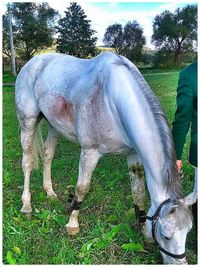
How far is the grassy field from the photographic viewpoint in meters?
3.55

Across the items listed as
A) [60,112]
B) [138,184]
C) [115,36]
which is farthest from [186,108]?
[115,36]

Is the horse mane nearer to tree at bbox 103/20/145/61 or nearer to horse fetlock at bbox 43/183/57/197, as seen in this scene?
horse fetlock at bbox 43/183/57/197

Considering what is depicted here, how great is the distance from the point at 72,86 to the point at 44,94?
0.49 meters

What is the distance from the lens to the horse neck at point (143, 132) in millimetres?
2955

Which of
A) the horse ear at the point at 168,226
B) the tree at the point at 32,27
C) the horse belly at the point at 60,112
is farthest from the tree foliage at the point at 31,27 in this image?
the horse ear at the point at 168,226

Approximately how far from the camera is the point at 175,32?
10352 mm

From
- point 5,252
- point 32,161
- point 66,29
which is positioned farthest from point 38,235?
point 66,29

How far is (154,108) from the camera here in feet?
10.3

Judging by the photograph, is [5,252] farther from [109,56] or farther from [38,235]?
[109,56]

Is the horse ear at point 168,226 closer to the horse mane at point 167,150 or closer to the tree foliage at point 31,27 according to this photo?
the horse mane at point 167,150

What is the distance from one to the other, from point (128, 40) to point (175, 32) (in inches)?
59.0

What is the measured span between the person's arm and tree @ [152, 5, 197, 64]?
23.2 feet

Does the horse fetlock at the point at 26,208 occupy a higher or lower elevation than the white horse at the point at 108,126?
lower

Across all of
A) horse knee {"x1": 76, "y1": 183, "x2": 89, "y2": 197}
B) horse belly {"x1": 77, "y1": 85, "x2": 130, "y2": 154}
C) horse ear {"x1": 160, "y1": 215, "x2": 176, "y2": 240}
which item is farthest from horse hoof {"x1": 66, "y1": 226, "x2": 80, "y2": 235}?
horse ear {"x1": 160, "y1": 215, "x2": 176, "y2": 240}
